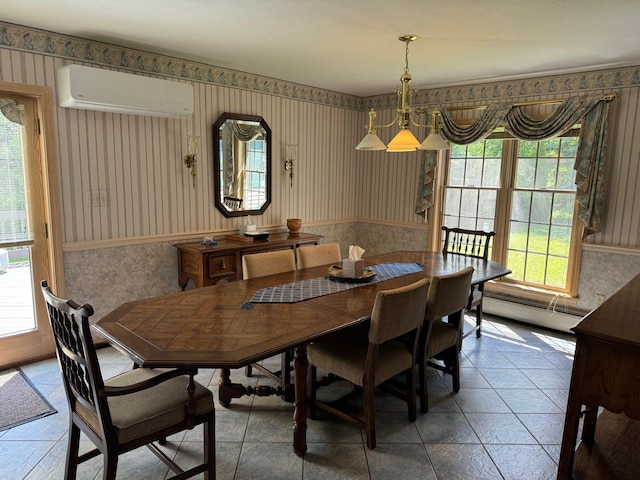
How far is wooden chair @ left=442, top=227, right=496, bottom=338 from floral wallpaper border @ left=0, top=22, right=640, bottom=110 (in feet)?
4.79

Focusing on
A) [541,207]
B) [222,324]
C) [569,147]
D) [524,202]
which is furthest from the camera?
[524,202]

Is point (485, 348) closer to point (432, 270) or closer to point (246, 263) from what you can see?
point (432, 270)

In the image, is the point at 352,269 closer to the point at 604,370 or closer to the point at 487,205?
the point at 604,370

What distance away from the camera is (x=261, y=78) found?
4.59 m

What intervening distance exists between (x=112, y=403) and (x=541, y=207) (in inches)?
165

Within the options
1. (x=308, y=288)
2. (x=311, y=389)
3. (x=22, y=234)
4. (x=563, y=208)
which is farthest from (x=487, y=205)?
(x=22, y=234)

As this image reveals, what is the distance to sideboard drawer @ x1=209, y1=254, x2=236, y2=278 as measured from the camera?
154 inches

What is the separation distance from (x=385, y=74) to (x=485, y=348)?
2740 mm

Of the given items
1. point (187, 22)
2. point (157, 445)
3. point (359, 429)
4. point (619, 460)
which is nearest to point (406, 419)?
point (359, 429)

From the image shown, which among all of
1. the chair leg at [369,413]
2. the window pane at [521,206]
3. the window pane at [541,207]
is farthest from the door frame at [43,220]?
the window pane at [541,207]

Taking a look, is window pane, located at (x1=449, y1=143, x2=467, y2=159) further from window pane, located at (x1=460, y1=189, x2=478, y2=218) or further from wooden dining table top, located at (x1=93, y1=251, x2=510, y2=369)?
wooden dining table top, located at (x1=93, y1=251, x2=510, y2=369)

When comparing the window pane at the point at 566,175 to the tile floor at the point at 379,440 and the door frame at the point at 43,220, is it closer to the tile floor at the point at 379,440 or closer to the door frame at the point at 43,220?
the tile floor at the point at 379,440

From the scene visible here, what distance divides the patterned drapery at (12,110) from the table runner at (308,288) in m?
2.23

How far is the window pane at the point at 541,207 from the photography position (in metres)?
4.48
